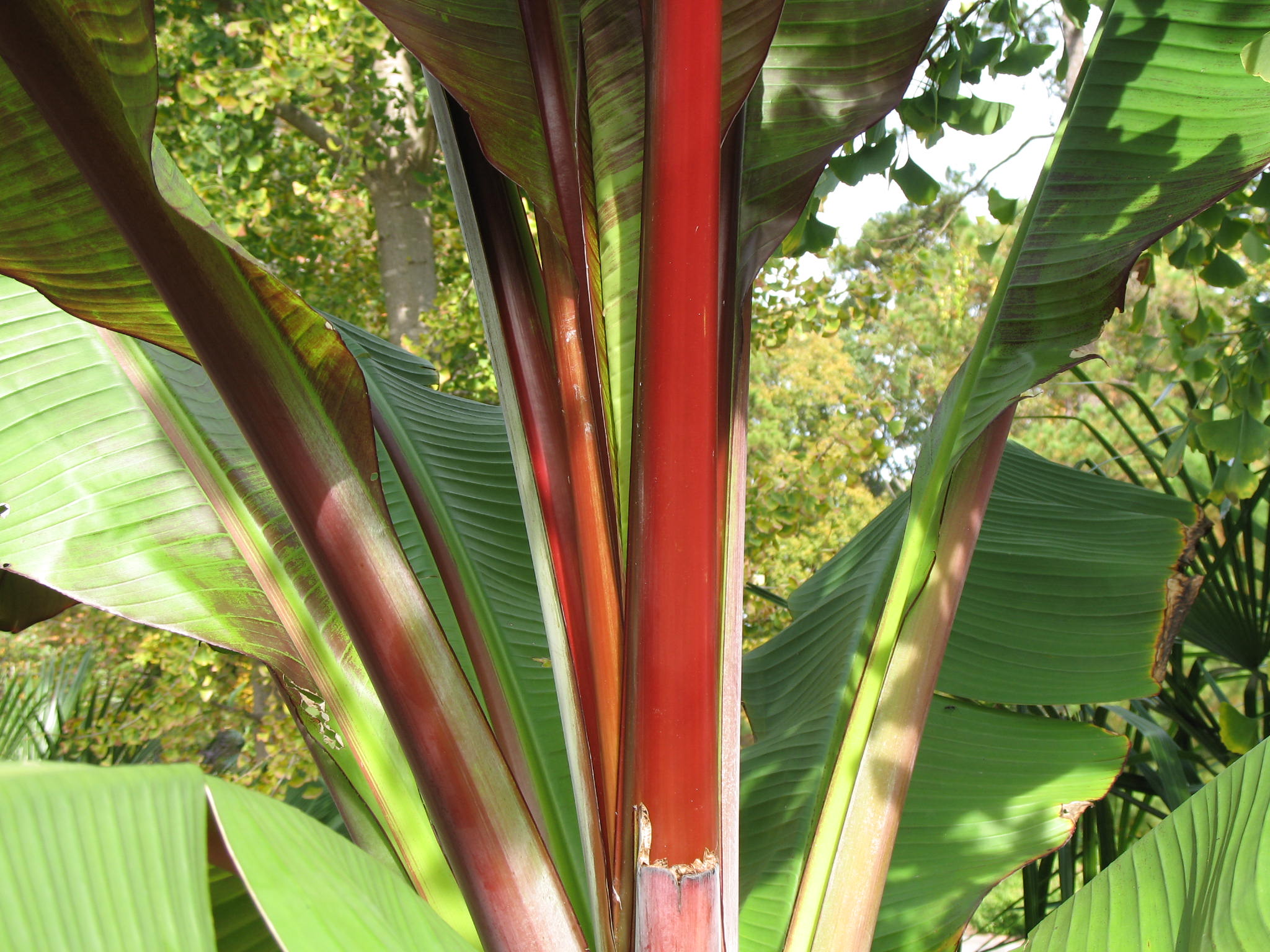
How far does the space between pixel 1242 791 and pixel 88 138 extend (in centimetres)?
78

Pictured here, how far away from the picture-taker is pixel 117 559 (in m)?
0.85

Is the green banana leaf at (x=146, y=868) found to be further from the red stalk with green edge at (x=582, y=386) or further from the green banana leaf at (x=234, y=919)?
the red stalk with green edge at (x=582, y=386)

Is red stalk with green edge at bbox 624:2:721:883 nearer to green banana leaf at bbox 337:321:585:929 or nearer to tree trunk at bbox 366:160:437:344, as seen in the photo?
green banana leaf at bbox 337:321:585:929

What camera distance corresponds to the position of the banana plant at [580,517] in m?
0.54

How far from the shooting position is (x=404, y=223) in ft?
13.3

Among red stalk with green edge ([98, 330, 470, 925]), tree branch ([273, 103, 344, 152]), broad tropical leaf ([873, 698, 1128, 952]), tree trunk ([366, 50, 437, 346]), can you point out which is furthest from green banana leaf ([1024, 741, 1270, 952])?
tree branch ([273, 103, 344, 152])

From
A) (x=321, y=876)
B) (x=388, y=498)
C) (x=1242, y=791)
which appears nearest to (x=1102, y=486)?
(x=1242, y=791)

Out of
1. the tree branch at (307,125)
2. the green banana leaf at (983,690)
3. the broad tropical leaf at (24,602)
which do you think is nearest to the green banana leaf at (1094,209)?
the green banana leaf at (983,690)

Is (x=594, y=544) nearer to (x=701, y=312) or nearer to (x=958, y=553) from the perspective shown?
(x=701, y=312)

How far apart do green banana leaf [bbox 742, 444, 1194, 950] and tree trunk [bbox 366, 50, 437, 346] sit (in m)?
3.06

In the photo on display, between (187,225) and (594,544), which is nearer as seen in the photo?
(187,225)

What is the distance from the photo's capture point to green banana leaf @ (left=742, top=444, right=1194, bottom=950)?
0.90 m

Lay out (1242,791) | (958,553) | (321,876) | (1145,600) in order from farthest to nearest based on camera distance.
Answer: (1145,600) → (958,553) → (1242,791) → (321,876)

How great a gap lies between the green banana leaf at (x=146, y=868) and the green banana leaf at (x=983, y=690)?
0.63 meters
